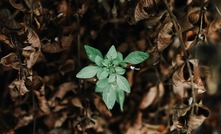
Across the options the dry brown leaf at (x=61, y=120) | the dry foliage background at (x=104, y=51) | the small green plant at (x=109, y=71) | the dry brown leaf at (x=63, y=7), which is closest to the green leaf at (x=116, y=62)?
the small green plant at (x=109, y=71)

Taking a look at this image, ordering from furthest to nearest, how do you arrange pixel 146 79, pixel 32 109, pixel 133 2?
pixel 146 79
pixel 32 109
pixel 133 2

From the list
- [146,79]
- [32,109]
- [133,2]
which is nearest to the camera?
[133,2]

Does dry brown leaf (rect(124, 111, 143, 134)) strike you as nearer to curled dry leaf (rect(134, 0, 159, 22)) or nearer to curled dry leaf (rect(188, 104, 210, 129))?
curled dry leaf (rect(188, 104, 210, 129))

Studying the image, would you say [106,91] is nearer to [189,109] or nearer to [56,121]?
[189,109]

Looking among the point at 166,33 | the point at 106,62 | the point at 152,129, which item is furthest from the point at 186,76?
the point at 152,129

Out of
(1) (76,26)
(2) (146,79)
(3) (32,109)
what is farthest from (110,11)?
(3) (32,109)

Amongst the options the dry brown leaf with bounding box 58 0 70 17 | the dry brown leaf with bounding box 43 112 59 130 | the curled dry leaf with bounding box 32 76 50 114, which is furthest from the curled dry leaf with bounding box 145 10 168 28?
the dry brown leaf with bounding box 43 112 59 130

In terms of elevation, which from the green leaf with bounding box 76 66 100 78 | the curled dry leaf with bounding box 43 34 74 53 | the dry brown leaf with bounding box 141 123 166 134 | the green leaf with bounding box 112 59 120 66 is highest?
the curled dry leaf with bounding box 43 34 74 53
